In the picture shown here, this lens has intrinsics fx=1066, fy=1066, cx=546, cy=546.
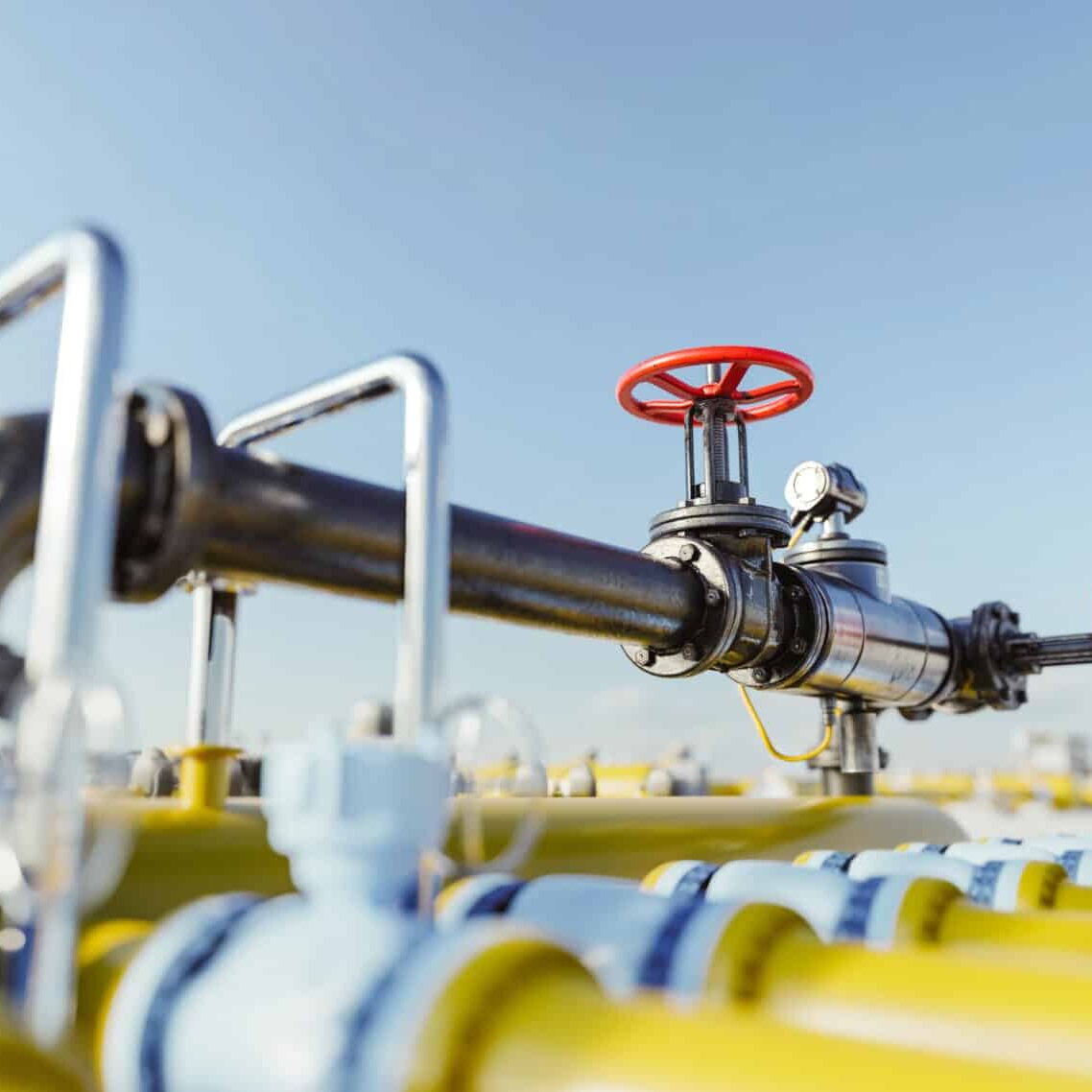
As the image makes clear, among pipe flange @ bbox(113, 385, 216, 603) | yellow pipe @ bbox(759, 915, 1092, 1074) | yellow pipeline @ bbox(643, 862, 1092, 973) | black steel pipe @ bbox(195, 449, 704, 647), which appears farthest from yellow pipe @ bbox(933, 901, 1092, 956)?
pipe flange @ bbox(113, 385, 216, 603)

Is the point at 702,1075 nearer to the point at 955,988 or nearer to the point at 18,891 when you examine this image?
the point at 955,988

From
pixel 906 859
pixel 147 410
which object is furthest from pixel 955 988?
pixel 147 410

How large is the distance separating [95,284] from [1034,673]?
2.19m

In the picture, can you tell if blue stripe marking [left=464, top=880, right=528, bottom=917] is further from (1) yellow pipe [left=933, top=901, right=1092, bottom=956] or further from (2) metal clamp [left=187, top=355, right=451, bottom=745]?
(1) yellow pipe [left=933, top=901, right=1092, bottom=956]

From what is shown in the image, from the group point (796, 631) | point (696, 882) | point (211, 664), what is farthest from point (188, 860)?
point (796, 631)

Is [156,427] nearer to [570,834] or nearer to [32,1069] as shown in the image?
[32,1069]

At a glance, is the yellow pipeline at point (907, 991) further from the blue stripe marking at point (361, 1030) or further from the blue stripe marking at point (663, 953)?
the blue stripe marking at point (361, 1030)

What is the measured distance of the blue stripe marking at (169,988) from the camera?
1.88 ft

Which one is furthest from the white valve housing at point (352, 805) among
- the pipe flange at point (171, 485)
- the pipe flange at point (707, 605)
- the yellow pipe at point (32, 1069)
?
the pipe flange at point (707, 605)

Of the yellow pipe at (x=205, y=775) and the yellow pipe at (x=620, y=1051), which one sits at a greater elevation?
the yellow pipe at (x=205, y=775)

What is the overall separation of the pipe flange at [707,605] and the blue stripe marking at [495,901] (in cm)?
69

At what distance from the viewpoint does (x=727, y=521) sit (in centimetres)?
164

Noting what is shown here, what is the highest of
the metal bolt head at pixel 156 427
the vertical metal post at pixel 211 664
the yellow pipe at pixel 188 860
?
the metal bolt head at pixel 156 427

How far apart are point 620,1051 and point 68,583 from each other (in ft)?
1.30
